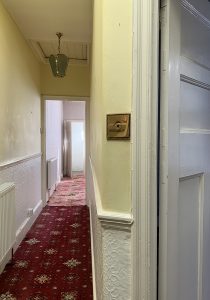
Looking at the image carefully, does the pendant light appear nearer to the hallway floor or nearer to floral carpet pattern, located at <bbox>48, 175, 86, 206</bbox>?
the hallway floor

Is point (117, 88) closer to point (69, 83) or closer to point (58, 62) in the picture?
point (58, 62)

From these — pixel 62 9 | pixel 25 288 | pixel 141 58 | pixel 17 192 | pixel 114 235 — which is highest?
pixel 62 9

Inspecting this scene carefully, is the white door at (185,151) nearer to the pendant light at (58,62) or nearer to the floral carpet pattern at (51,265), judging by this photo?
the floral carpet pattern at (51,265)

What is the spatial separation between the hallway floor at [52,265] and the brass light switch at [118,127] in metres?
1.57

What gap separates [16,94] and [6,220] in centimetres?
134

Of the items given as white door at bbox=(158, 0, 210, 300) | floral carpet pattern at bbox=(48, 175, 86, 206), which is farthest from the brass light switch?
floral carpet pattern at bbox=(48, 175, 86, 206)

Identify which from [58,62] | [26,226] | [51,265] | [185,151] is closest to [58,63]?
[58,62]

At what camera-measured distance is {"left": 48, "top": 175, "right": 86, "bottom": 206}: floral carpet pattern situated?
16.0ft

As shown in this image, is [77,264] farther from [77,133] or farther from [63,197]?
[77,133]

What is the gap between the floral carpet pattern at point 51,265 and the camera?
2.04 meters

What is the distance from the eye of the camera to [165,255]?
Answer: 97 centimetres

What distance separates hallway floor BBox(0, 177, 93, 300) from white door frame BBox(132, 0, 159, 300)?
1.29 m

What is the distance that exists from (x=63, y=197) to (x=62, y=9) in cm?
375

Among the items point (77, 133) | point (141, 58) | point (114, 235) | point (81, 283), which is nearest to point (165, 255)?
point (114, 235)
